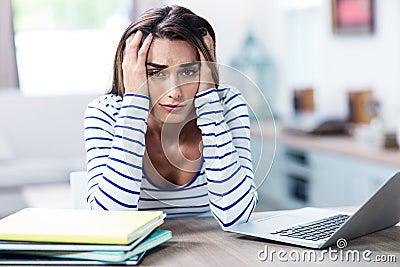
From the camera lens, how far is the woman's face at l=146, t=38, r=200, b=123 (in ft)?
4.59

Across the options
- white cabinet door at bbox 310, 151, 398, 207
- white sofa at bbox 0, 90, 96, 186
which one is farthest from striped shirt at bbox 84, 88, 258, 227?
white sofa at bbox 0, 90, 96, 186

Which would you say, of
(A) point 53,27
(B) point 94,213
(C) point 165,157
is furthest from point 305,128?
(B) point 94,213

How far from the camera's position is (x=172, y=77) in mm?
1392

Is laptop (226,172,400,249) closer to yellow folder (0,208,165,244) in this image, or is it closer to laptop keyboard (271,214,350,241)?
laptop keyboard (271,214,350,241)

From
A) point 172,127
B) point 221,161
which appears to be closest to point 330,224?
point 221,161

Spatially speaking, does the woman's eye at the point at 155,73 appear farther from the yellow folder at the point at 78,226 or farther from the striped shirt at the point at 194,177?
the yellow folder at the point at 78,226

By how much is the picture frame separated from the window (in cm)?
186

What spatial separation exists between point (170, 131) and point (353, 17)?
336 cm

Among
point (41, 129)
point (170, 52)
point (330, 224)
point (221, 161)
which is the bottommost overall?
point (41, 129)

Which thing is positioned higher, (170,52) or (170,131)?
(170,52)

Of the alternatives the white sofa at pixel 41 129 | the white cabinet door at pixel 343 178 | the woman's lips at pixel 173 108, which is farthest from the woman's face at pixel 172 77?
the white sofa at pixel 41 129

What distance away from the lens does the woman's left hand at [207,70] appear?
4.72 feet

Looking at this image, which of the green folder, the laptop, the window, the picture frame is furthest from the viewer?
the window

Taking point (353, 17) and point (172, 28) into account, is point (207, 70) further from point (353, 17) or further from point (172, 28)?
point (353, 17)
